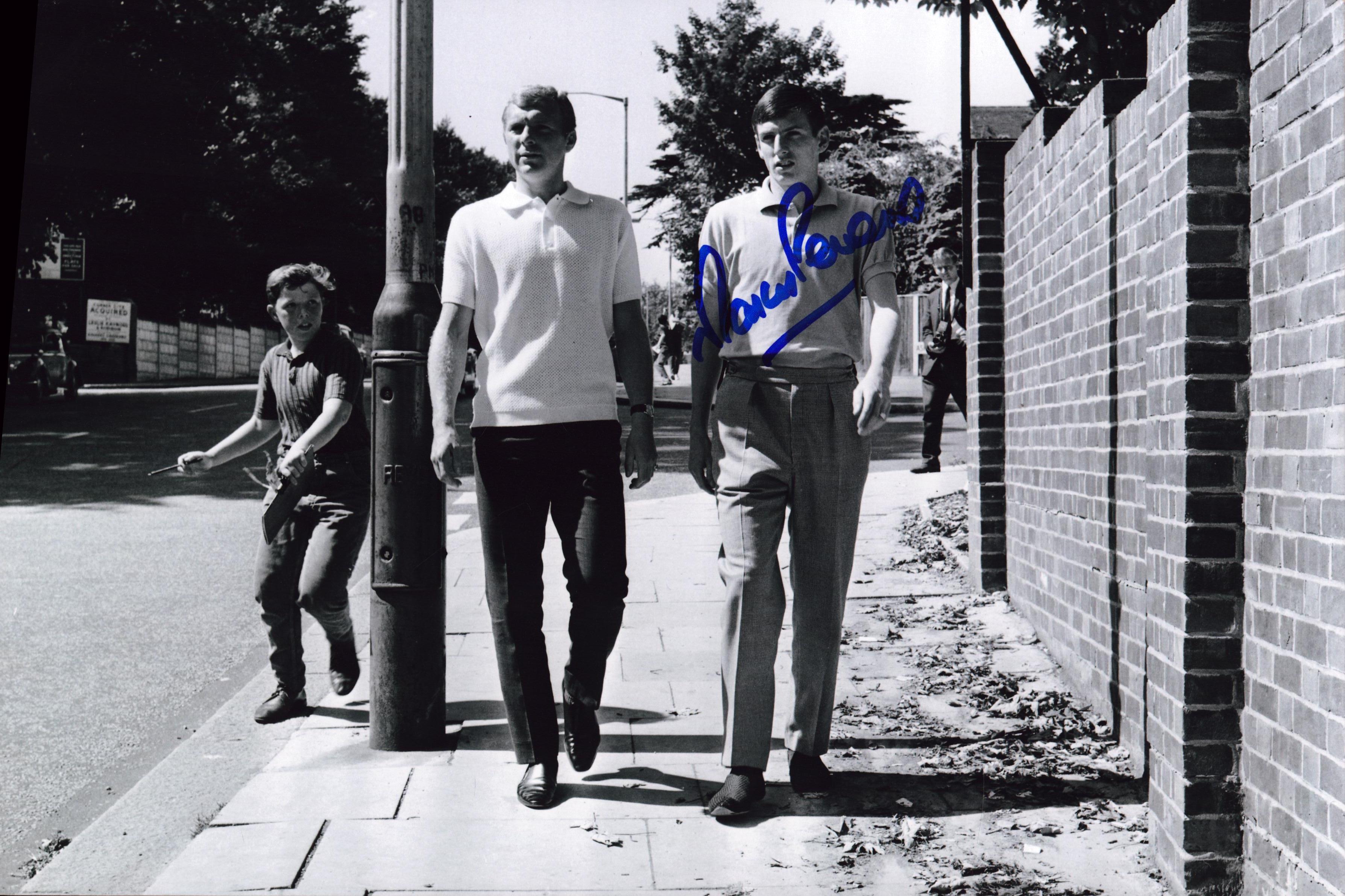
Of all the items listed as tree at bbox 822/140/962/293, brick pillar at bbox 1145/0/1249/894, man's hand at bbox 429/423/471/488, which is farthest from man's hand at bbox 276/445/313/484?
tree at bbox 822/140/962/293

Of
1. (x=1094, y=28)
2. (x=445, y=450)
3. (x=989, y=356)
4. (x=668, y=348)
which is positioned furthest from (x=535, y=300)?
(x=668, y=348)

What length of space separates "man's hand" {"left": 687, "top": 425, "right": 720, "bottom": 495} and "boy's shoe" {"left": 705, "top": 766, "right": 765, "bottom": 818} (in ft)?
2.52

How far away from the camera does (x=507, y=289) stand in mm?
3730

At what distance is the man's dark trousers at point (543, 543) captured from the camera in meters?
3.71

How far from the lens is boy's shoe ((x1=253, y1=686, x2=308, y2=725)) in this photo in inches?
198

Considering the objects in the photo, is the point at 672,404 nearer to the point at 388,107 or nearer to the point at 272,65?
the point at 272,65

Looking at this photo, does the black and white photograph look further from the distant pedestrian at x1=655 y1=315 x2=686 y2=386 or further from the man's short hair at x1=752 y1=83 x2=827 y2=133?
the distant pedestrian at x1=655 y1=315 x2=686 y2=386

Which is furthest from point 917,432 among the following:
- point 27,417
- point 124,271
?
point 124,271

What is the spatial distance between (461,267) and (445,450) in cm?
50

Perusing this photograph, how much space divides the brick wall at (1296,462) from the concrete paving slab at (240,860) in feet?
7.04

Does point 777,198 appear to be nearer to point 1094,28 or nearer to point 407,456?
point 407,456

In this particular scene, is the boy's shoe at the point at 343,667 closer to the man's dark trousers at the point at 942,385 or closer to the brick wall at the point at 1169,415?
the brick wall at the point at 1169,415

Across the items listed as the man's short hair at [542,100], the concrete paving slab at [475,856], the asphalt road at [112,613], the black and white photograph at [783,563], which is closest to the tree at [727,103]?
the black and white photograph at [783,563]

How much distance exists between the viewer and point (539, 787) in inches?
146
